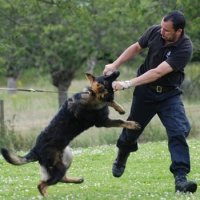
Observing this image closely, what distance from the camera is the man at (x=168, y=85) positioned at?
7.53m

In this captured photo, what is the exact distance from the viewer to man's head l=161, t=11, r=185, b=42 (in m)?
7.46

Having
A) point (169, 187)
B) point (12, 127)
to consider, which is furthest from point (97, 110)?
point (12, 127)

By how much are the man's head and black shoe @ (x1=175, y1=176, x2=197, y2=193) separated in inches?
69.5

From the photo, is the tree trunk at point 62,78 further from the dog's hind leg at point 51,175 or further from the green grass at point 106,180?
the dog's hind leg at point 51,175

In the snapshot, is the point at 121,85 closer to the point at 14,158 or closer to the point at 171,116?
the point at 171,116

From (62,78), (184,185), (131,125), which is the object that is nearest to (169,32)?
(131,125)

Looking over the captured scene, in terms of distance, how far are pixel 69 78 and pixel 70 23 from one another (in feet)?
10.2

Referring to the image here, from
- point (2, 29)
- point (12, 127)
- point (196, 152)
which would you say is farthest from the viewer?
point (2, 29)

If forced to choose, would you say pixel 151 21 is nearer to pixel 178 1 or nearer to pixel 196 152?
pixel 178 1

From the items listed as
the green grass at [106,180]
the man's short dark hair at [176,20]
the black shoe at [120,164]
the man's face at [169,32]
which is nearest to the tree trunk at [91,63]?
the green grass at [106,180]

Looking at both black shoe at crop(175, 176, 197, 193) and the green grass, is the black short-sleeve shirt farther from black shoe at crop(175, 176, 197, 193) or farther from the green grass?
the green grass

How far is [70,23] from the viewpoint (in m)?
30.4

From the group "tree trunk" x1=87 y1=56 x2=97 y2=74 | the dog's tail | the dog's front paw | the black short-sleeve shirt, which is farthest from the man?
"tree trunk" x1=87 y1=56 x2=97 y2=74

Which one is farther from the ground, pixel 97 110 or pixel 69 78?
pixel 97 110
